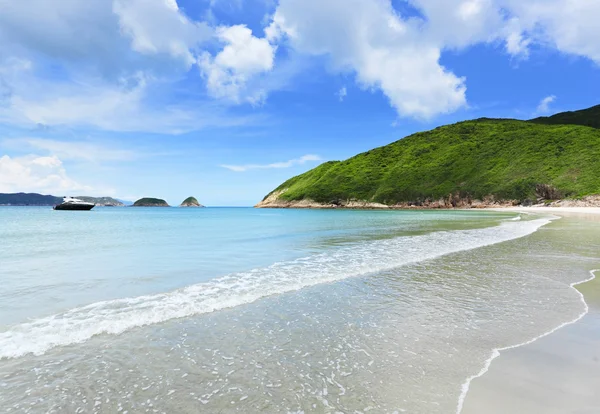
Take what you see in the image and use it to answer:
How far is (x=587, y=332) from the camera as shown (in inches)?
244

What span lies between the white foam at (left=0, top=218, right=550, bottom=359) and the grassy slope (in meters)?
103

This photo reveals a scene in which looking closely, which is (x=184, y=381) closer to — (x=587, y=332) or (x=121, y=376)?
(x=121, y=376)

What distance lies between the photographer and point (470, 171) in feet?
413

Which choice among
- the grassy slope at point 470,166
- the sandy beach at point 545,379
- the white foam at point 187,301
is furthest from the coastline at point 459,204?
the sandy beach at point 545,379

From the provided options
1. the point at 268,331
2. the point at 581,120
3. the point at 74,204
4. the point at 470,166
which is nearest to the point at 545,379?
the point at 268,331

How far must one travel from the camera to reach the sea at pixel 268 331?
418cm

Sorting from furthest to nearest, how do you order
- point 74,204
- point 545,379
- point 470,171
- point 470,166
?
point 470,166 → point 470,171 → point 74,204 → point 545,379

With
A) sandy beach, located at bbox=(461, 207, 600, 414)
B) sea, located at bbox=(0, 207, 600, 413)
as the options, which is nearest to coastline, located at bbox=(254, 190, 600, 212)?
sea, located at bbox=(0, 207, 600, 413)

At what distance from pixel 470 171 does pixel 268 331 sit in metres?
138

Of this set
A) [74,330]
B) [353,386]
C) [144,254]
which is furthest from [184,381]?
[144,254]

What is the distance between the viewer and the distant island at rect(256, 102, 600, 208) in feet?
327

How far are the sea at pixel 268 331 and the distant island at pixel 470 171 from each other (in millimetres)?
99985

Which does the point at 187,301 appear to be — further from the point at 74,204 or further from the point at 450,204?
the point at 450,204

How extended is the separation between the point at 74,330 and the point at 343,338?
5.45m
